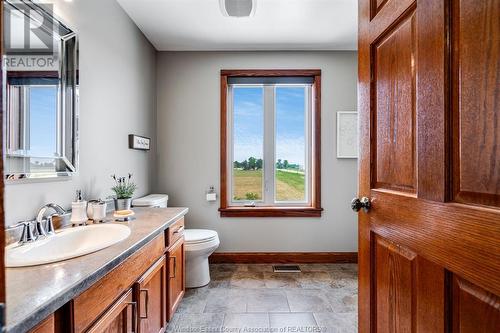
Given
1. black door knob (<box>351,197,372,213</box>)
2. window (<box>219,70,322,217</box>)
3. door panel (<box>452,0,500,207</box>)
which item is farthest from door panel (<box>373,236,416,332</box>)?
window (<box>219,70,322,217</box>)

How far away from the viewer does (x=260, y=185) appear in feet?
10.7

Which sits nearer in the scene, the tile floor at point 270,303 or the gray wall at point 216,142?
the tile floor at point 270,303

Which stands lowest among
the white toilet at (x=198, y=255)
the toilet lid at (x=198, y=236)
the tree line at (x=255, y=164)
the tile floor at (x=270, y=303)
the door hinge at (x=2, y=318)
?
the tile floor at (x=270, y=303)

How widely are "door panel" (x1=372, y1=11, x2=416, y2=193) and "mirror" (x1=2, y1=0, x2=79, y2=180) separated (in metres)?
1.46

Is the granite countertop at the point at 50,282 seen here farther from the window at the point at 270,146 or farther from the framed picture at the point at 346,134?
the framed picture at the point at 346,134

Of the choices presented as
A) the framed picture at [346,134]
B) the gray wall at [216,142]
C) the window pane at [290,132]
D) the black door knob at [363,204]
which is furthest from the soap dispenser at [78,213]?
the framed picture at [346,134]

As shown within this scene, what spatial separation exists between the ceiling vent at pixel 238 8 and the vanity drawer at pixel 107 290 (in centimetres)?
185

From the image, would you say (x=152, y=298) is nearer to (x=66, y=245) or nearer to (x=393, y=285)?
(x=66, y=245)

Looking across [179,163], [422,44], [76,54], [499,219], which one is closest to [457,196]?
[499,219]

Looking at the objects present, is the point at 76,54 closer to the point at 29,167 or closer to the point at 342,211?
the point at 29,167

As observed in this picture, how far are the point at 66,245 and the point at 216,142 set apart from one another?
201cm

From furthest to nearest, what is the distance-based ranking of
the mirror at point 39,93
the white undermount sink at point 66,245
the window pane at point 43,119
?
the window pane at point 43,119 < the mirror at point 39,93 < the white undermount sink at point 66,245

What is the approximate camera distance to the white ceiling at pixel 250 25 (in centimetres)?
229

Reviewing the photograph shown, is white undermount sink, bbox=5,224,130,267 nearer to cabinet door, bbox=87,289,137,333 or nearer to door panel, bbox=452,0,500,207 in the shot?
cabinet door, bbox=87,289,137,333
